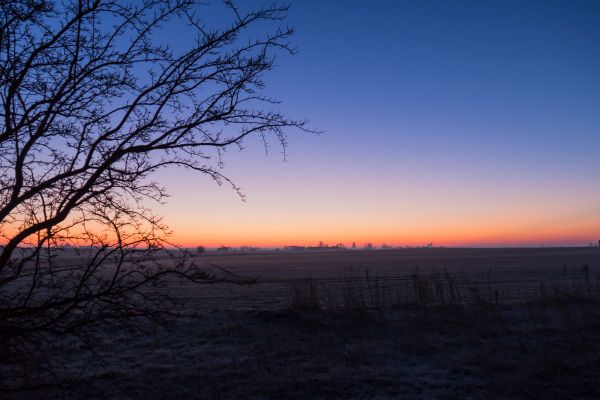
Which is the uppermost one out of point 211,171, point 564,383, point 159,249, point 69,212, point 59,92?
point 59,92

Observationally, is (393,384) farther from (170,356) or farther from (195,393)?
(170,356)

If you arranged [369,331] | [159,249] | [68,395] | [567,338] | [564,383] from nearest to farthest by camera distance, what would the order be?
[159,249] < [68,395] < [564,383] < [567,338] < [369,331]

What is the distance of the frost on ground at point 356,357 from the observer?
7406mm

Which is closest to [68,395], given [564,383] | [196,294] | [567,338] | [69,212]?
[69,212]

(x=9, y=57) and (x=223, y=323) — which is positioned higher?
(x=9, y=57)

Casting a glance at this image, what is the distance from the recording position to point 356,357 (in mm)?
9328

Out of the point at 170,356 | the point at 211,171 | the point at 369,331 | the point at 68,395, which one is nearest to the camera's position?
the point at 211,171

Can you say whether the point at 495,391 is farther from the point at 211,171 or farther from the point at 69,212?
the point at 69,212

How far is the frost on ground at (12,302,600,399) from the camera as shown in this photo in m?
7.41

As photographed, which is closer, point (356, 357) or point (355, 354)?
point (356, 357)

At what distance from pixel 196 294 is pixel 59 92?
768 inches

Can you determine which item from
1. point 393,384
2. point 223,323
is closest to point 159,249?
point 393,384

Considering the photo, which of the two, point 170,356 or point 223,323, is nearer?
point 170,356

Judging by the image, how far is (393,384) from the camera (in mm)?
7758
